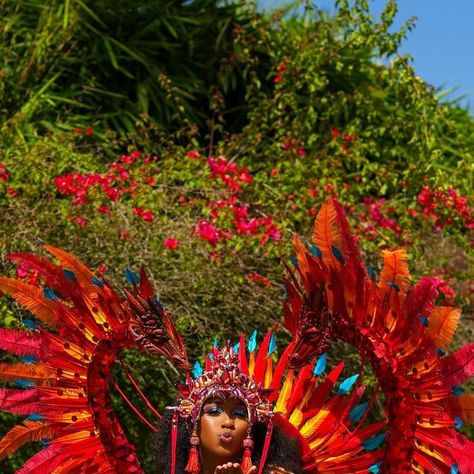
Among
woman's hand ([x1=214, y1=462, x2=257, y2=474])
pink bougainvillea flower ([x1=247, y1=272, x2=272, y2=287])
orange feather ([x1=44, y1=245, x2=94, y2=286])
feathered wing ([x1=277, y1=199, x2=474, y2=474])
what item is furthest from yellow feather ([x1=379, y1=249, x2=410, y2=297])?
pink bougainvillea flower ([x1=247, y1=272, x2=272, y2=287])

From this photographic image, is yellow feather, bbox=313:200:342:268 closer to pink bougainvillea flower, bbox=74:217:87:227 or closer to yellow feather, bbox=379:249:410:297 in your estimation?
yellow feather, bbox=379:249:410:297

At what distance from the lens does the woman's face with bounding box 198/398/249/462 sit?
3635 mm

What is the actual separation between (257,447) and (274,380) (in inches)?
9.8

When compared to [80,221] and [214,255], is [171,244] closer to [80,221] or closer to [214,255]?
[214,255]

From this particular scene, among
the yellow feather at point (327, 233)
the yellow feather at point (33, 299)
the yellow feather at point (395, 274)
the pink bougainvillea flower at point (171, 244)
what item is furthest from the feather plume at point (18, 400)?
the pink bougainvillea flower at point (171, 244)

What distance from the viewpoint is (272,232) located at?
5949 mm

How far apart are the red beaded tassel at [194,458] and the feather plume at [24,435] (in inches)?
22.6

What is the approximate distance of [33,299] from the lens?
400 cm

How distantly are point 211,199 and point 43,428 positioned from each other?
8.72 feet

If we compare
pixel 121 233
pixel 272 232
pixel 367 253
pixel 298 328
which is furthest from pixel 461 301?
pixel 298 328

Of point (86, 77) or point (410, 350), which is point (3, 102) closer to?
point (86, 77)

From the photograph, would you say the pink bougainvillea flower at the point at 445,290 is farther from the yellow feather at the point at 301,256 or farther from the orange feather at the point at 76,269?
the orange feather at the point at 76,269

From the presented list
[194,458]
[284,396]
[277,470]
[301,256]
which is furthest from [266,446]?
[301,256]

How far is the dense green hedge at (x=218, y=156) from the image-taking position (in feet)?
18.9
